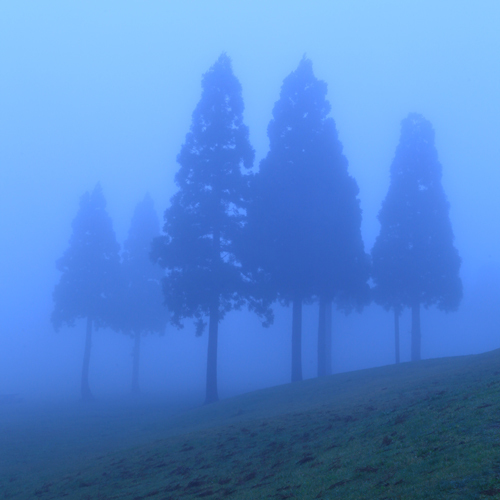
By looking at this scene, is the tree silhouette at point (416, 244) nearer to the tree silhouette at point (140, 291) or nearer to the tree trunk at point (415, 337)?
the tree trunk at point (415, 337)

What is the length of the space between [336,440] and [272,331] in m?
88.4

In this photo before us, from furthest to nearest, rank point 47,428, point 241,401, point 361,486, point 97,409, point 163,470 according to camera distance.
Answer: point 97,409
point 47,428
point 241,401
point 163,470
point 361,486

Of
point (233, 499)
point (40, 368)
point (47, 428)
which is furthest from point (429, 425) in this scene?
point (40, 368)

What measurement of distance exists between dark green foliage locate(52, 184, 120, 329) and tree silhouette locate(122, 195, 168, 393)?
1.27 metres

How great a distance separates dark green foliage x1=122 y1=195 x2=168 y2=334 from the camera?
153 ft

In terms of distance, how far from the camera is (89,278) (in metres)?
44.6

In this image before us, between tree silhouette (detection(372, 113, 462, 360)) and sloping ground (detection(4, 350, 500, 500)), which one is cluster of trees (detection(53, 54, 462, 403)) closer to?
tree silhouette (detection(372, 113, 462, 360))

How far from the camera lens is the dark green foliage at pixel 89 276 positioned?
44406mm

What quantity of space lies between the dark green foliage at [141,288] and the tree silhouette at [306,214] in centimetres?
1713

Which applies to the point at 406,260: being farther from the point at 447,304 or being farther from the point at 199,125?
the point at 199,125

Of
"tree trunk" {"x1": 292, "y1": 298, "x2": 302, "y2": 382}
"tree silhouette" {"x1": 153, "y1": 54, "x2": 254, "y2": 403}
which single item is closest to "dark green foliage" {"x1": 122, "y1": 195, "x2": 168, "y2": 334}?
"tree silhouette" {"x1": 153, "y1": 54, "x2": 254, "y2": 403}

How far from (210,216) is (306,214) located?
506 centimetres

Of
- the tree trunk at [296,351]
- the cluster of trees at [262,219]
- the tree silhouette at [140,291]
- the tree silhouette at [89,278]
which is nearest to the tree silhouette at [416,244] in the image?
the cluster of trees at [262,219]

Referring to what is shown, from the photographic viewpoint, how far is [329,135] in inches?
1293
